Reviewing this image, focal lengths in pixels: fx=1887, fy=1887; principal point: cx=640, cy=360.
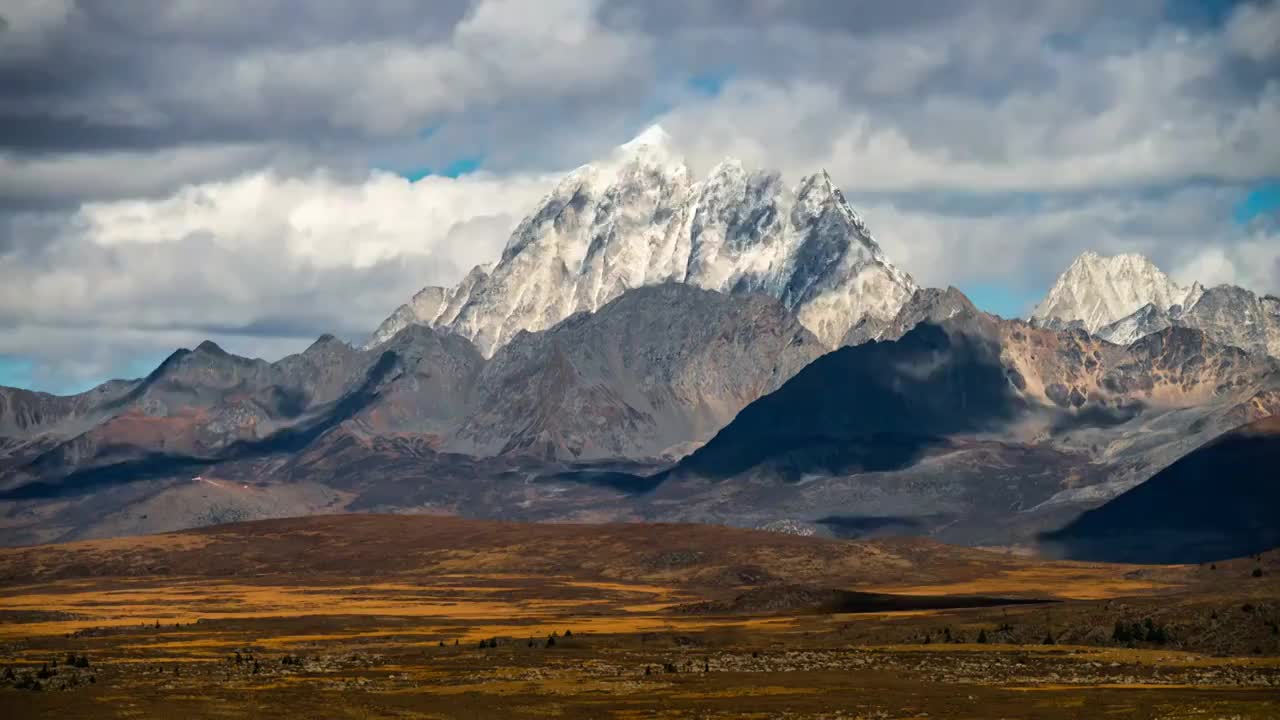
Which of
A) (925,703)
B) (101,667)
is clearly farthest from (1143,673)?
(101,667)

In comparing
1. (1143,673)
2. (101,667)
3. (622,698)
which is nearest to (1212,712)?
(1143,673)

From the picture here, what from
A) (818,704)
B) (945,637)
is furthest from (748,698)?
(945,637)

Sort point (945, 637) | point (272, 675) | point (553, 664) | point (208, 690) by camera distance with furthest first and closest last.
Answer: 1. point (945, 637)
2. point (553, 664)
3. point (272, 675)
4. point (208, 690)

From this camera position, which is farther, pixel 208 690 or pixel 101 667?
pixel 101 667

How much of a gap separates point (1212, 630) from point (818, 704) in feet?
195

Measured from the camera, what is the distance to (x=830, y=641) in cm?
19825

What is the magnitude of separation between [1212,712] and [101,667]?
98554mm

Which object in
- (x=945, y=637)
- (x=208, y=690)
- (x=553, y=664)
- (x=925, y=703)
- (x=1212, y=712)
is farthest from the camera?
(x=945, y=637)

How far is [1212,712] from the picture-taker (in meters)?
122

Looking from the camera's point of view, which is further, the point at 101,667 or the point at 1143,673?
the point at 101,667

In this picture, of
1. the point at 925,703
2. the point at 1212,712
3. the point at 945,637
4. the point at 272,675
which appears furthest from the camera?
the point at 945,637

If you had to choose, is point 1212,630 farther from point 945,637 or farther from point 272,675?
point 272,675

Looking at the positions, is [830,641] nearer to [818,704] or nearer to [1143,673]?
[1143,673]

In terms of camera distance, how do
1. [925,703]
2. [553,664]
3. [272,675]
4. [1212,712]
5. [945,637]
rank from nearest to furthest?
[1212,712] < [925,703] < [272,675] < [553,664] < [945,637]
